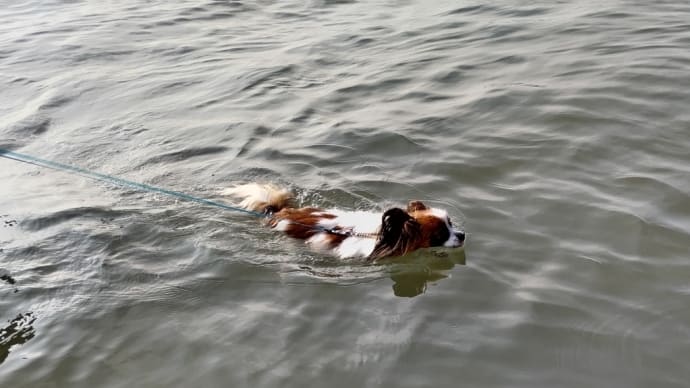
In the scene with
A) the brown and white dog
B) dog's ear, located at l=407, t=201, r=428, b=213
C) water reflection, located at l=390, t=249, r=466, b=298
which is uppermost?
dog's ear, located at l=407, t=201, r=428, b=213

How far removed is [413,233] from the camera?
15.7ft

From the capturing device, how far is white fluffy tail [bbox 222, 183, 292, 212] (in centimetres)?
546

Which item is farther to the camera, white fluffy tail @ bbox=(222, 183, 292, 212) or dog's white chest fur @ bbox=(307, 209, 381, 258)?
white fluffy tail @ bbox=(222, 183, 292, 212)

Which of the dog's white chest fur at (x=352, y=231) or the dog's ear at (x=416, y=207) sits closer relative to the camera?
the dog's white chest fur at (x=352, y=231)

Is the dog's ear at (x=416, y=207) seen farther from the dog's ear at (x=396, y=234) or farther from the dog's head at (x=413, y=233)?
the dog's ear at (x=396, y=234)

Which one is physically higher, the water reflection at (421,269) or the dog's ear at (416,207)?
the dog's ear at (416,207)

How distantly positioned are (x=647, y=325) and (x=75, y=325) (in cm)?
331

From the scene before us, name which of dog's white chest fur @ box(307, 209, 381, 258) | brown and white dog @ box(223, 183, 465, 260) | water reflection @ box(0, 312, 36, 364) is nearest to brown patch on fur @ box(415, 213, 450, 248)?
brown and white dog @ box(223, 183, 465, 260)

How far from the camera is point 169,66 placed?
9.95 m

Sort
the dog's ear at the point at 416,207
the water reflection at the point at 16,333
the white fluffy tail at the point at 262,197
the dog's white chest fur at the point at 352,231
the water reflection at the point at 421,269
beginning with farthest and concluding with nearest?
the white fluffy tail at the point at 262,197
the dog's ear at the point at 416,207
the dog's white chest fur at the point at 352,231
the water reflection at the point at 421,269
the water reflection at the point at 16,333

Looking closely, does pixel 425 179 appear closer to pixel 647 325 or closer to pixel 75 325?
pixel 647 325

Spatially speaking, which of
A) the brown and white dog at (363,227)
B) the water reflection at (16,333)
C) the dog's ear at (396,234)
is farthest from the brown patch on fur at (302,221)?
the water reflection at (16,333)

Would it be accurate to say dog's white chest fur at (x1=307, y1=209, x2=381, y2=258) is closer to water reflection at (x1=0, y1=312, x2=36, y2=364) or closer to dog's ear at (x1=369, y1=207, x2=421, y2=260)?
dog's ear at (x1=369, y1=207, x2=421, y2=260)

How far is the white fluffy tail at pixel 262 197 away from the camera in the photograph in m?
5.46
